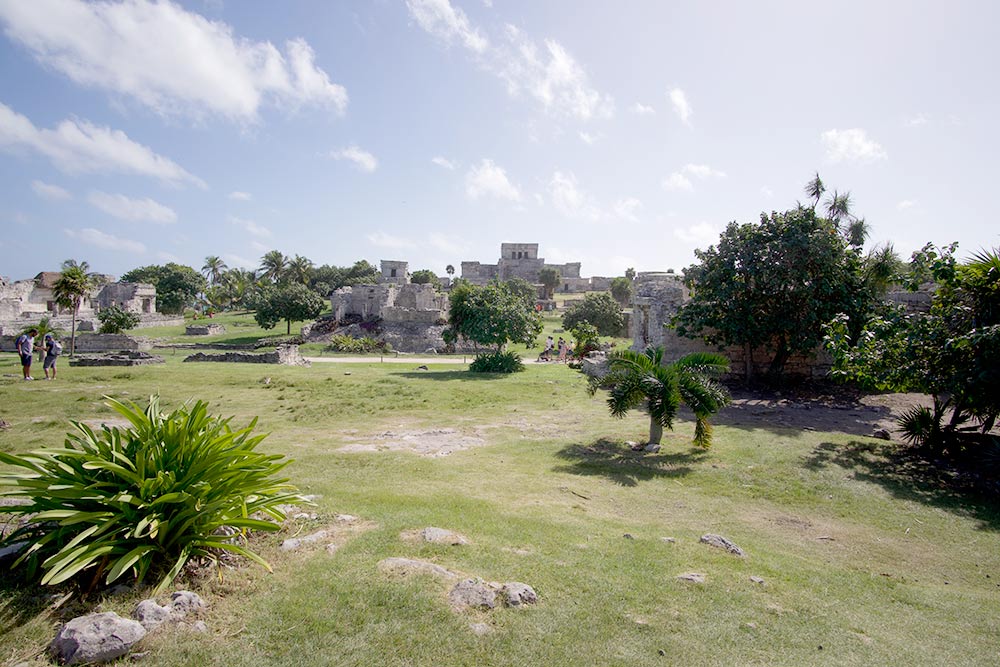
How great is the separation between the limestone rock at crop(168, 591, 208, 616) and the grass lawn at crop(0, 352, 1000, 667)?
106 mm

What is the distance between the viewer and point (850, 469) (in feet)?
27.1

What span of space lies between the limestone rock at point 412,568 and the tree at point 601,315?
3608 centimetres

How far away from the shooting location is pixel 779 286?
1480 centimetres

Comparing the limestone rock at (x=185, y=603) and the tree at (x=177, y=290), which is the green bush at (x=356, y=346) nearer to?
the limestone rock at (x=185, y=603)

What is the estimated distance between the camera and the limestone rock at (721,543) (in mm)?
5047

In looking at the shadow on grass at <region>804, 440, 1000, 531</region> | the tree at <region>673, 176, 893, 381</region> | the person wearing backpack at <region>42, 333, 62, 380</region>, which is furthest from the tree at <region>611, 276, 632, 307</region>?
the person wearing backpack at <region>42, 333, 62, 380</region>

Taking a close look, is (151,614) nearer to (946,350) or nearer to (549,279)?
(946,350)

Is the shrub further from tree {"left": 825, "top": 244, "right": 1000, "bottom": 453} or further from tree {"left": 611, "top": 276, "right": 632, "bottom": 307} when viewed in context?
tree {"left": 611, "top": 276, "right": 632, "bottom": 307}

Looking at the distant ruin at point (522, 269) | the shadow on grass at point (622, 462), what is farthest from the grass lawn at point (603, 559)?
the distant ruin at point (522, 269)

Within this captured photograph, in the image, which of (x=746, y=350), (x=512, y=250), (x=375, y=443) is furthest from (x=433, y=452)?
(x=512, y=250)

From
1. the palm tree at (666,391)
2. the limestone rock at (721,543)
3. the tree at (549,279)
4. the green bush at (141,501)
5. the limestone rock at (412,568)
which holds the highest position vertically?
the tree at (549,279)

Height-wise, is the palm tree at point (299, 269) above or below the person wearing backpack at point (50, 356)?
above

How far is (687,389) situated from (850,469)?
2683 millimetres

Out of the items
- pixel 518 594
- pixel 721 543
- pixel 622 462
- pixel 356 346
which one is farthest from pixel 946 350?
pixel 356 346
